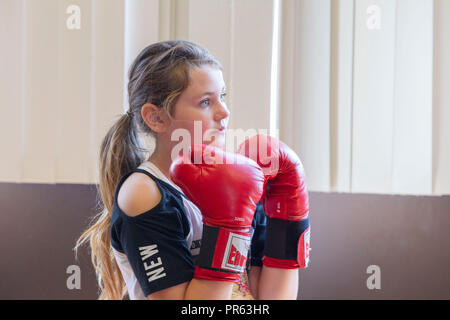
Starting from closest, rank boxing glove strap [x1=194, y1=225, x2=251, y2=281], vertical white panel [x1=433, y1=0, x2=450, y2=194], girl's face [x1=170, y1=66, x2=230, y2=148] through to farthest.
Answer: boxing glove strap [x1=194, y1=225, x2=251, y2=281], girl's face [x1=170, y1=66, x2=230, y2=148], vertical white panel [x1=433, y1=0, x2=450, y2=194]

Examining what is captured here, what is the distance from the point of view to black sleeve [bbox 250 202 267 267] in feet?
2.97

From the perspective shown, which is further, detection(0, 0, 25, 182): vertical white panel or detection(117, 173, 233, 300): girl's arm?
detection(0, 0, 25, 182): vertical white panel

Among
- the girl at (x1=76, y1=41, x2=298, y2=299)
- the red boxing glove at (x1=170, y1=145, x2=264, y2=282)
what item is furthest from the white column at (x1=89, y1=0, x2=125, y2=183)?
the red boxing glove at (x1=170, y1=145, x2=264, y2=282)

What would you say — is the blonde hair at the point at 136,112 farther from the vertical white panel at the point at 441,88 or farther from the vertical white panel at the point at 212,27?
the vertical white panel at the point at 441,88

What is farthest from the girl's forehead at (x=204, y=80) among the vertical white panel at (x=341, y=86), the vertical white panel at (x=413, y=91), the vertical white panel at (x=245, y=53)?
the vertical white panel at (x=413, y=91)

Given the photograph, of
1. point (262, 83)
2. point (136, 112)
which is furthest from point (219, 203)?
point (262, 83)

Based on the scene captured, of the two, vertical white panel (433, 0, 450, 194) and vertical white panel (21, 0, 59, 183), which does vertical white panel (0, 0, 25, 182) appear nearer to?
vertical white panel (21, 0, 59, 183)

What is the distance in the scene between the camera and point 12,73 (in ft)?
4.22

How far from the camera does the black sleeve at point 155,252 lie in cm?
70

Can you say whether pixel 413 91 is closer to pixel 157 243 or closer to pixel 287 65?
pixel 287 65

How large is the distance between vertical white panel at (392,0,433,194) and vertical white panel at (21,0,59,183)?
3.68 feet
